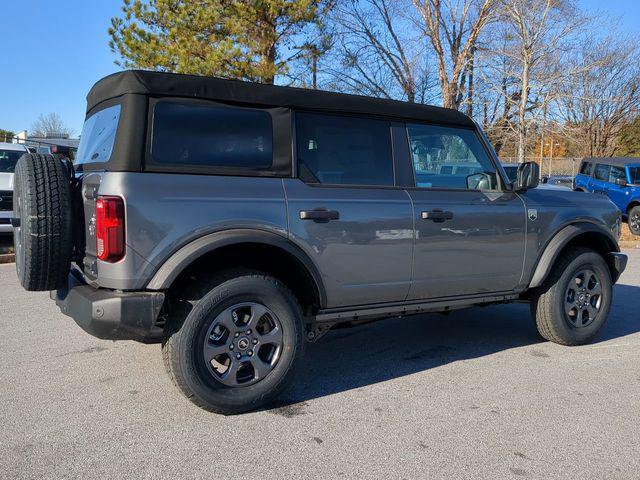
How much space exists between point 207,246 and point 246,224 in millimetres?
285

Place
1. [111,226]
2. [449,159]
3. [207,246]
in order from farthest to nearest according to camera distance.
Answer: [449,159]
[207,246]
[111,226]

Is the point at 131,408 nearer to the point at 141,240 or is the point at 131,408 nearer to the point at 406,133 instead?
the point at 141,240

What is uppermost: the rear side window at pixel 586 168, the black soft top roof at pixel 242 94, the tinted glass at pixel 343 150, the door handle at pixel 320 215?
the rear side window at pixel 586 168

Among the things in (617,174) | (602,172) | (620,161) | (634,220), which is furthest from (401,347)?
(602,172)

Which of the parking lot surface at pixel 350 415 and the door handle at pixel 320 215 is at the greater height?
the door handle at pixel 320 215

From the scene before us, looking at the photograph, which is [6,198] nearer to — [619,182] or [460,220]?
[460,220]

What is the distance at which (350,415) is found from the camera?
3.63 meters

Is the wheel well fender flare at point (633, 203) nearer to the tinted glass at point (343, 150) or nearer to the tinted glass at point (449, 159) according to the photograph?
the tinted glass at point (449, 159)

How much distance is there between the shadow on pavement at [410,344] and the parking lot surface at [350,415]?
3 centimetres

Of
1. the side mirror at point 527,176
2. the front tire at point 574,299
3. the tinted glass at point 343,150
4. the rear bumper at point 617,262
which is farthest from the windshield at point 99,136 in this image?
the rear bumper at point 617,262

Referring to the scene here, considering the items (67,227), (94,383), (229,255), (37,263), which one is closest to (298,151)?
(229,255)

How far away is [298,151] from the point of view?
12.8 feet

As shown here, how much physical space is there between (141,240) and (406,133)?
217 centimetres

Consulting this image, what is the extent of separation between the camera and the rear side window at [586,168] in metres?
17.9
